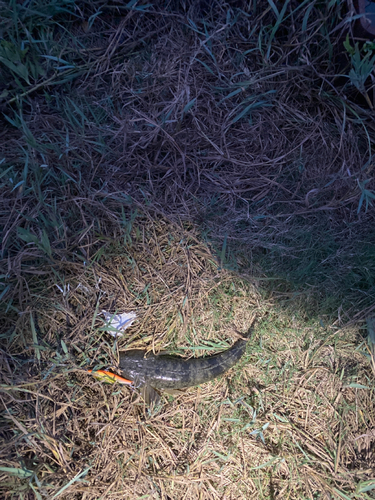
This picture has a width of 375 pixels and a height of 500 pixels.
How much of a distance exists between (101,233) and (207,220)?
0.86 m

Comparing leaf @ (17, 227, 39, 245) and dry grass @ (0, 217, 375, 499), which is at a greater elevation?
leaf @ (17, 227, 39, 245)

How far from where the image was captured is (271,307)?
2.77 meters

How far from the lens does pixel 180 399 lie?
8.74 feet

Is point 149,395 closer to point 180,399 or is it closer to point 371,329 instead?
point 180,399

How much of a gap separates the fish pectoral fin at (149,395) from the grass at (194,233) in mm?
79

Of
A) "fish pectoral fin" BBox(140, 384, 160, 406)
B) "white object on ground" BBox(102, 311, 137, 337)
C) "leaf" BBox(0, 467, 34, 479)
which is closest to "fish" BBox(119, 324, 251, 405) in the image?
"fish pectoral fin" BBox(140, 384, 160, 406)

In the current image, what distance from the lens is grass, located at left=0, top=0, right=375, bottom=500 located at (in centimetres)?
250

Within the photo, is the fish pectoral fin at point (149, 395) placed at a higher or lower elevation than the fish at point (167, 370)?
lower

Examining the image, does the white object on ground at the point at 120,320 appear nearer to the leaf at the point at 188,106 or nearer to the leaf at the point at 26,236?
the leaf at the point at 26,236

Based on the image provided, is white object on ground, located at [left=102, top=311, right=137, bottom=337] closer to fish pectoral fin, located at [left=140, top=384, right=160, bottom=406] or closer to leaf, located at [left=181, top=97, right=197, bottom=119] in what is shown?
fish pectoral fin, located at [left=140, top=384, right=160, bottom=406]

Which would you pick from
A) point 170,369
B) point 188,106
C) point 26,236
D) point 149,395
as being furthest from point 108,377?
point 188,106

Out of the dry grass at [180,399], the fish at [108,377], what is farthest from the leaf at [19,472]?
the fish at [108,377]

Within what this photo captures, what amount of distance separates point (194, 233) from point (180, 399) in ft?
4.37

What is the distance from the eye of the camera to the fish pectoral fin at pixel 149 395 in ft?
8.49
